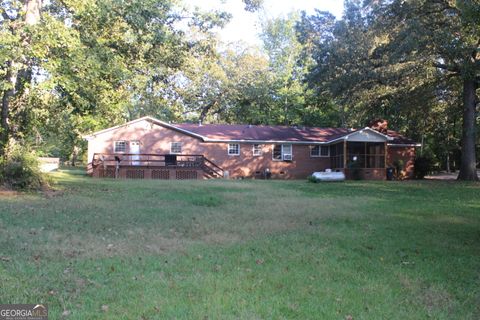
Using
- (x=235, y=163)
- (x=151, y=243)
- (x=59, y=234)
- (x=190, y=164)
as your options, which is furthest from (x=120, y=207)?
(x=235, y=163)

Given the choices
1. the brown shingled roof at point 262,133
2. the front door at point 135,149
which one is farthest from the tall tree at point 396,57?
the front door at point 135,149

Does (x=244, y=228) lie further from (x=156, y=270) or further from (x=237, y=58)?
(x=237, y=58)

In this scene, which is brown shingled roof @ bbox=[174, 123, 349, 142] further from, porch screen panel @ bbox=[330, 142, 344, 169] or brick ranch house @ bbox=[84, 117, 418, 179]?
porch screen panel @ bbox=[330, 142, 344, 169]

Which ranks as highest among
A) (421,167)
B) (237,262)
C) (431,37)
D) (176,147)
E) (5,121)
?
(431,37)

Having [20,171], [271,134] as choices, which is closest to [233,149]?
[271,134]

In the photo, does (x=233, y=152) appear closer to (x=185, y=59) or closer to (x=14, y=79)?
(x=185, y=59)

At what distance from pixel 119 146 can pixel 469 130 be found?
2291 centimetres

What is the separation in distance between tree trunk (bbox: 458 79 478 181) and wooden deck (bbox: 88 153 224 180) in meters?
16.6

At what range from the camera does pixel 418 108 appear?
27.8 m

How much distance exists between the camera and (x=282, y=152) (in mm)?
32500

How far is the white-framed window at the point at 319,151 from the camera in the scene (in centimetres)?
3284

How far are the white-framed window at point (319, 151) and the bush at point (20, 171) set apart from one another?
22.1m

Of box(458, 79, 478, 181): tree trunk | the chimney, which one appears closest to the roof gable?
the chimney

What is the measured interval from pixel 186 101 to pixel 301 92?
1224 centimetres
